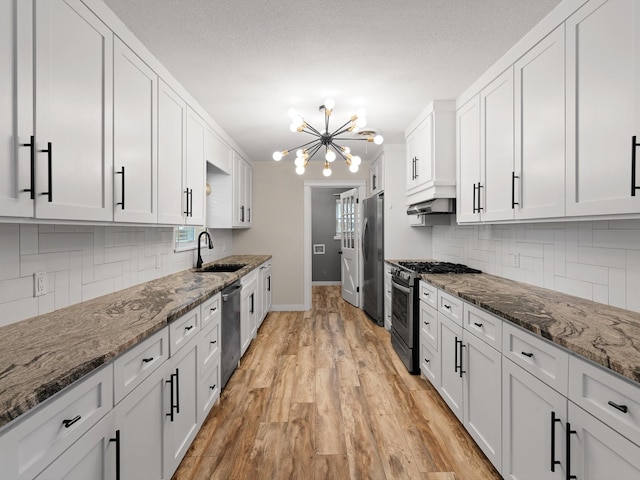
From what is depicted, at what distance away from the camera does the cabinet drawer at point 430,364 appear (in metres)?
2.52

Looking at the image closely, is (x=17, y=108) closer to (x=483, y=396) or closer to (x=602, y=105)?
(x=602, y=105)

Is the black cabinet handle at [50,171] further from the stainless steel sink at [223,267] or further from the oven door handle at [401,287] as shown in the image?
the oven door handle at [401,287]

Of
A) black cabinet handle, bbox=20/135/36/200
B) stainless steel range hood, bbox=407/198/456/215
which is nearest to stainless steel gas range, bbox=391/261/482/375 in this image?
stainless steel range hood, bbox=407/198/456/215

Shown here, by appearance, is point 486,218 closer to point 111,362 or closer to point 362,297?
point 111,362

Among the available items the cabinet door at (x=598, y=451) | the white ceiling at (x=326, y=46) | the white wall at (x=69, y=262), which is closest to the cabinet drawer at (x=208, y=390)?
the white wall at (x=69, y=262)

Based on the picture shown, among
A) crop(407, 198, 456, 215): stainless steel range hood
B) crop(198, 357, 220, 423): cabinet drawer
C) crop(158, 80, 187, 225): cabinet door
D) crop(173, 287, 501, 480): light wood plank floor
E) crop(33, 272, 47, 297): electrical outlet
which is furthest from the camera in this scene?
crop(407, 198, 456, 215): stainless steel range hood

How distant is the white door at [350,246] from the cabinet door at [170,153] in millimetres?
3414

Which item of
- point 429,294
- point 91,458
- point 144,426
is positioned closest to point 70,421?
point 91,458

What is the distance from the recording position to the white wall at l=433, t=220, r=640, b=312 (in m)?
1.60

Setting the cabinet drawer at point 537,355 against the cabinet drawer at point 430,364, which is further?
the cabinet drawer at point 430,364

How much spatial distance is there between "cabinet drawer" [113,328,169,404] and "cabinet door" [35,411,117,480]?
0.10 metres

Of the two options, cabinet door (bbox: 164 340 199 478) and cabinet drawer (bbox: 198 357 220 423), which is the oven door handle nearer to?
cabinet drawer (bbox: 198 357 220 423)

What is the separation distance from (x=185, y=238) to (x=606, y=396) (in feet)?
10.9

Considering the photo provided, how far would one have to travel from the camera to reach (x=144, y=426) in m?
1.35
